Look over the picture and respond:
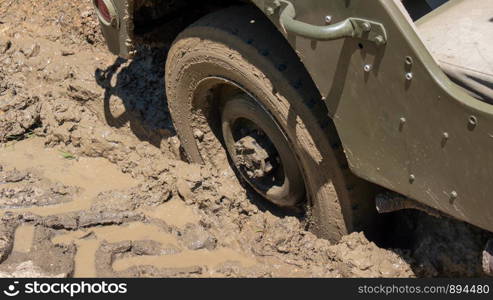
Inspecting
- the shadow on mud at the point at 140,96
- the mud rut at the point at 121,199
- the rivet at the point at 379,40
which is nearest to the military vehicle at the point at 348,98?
the rivet at the point at 379,40

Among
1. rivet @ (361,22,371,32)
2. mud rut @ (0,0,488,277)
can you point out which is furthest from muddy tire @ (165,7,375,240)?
rivet @ (361,22,371,32)

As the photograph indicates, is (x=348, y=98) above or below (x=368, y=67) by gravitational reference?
below

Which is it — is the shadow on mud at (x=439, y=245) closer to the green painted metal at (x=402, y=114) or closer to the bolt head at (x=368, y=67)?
the green painted metal at (x=402, y=114)

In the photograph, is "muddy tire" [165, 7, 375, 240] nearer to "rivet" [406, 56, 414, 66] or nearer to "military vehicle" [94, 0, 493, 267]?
"military vehicle" [94, 0, 493, 267]

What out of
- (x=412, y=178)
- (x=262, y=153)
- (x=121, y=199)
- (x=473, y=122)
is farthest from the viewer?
(x=121, y=199)

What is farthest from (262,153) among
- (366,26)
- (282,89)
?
(366,26)

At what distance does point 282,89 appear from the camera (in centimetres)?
285

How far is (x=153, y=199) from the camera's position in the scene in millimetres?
3551

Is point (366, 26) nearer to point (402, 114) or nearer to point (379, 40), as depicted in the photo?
point (379, 40)

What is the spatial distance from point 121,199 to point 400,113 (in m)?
1.64

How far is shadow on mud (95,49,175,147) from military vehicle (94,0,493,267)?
25.8 inches

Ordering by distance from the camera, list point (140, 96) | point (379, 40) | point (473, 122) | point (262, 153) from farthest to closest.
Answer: point (140, 96) → point (262, 153) → point (379, 40) → point (473, 122)

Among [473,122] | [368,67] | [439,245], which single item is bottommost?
[439,245]

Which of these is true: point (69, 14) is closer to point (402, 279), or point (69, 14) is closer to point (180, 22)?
point (180, 22)
